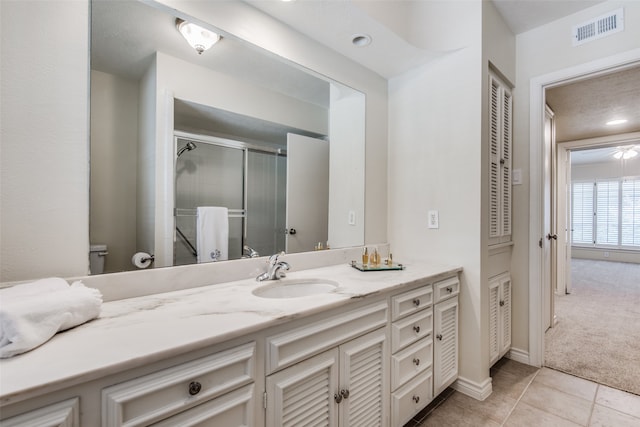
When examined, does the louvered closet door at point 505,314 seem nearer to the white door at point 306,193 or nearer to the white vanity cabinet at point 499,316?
the white vanity cabinet at point 499,316

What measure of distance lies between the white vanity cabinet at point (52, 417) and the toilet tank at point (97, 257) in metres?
0.61

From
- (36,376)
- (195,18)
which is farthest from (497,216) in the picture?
(36,376)

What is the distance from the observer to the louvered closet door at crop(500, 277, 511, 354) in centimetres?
222

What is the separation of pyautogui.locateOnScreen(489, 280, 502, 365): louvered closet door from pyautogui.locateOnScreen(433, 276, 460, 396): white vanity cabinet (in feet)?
1.02

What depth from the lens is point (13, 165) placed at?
3.26ft

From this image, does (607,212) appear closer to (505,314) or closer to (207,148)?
(505,314)

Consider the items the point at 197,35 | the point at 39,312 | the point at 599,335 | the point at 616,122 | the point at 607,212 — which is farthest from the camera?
the point at 607,212

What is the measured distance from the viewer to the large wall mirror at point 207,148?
1217 mm

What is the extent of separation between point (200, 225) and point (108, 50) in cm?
83

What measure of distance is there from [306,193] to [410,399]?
1373mm

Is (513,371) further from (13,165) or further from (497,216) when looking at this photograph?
(13,165)

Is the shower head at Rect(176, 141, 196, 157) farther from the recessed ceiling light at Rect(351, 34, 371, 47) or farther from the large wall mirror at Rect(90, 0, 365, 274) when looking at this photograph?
the recessed ceiling light at Rect(351, 34, 371, 47)

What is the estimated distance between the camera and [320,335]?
1.15m

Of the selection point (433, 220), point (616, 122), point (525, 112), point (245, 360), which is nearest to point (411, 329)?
point (433, 220)
